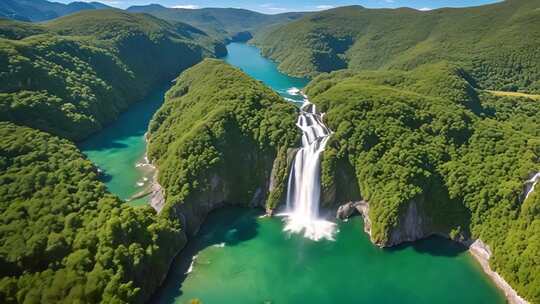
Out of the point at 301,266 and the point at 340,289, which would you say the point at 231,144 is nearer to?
the point at 301,266

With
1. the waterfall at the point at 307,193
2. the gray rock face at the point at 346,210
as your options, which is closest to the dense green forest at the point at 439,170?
the gray rock face at the point at 346,210

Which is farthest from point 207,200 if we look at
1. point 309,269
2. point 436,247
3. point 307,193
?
point 436,247

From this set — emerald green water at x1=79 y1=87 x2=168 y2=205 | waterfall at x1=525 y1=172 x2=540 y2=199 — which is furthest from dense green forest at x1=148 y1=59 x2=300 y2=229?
waterfall at x1=525 y1=172 x2=540 y2=199

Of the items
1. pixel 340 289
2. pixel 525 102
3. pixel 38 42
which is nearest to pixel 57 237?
pixel 340 289

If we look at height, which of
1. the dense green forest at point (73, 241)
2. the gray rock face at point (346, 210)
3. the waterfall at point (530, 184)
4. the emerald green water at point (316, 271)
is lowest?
the emerald green water at point (316, 271)

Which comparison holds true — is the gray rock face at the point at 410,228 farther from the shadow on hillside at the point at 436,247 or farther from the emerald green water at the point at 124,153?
the emerald green water at the point at 124,153

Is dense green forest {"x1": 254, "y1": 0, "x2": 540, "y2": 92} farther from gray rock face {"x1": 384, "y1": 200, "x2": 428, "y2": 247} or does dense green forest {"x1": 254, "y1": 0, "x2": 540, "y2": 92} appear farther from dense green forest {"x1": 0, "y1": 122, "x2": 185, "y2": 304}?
dense green forest {"x1": 0, "y1": 122, "x2": 185, "y2": 304}

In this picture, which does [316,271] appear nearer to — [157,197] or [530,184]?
[157,197]
